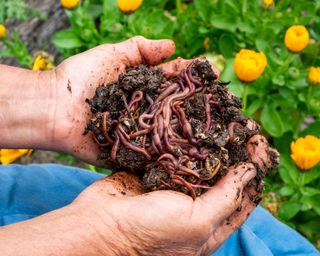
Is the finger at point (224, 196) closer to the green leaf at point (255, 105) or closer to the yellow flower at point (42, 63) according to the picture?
the green leaf at point (255, 105)

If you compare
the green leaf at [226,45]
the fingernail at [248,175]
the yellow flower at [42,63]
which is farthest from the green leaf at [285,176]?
the yellow flower at [42,63]

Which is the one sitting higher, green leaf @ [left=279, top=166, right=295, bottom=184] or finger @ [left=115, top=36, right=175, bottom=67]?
finger @ [left=115, top=36, right=175, bottom=67]

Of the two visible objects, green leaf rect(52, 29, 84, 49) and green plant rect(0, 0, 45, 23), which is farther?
green plant rect(0, 0, 45, 23)

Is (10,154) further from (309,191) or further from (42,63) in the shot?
(309,191)

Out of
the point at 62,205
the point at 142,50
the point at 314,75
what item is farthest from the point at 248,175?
the point at 314,75

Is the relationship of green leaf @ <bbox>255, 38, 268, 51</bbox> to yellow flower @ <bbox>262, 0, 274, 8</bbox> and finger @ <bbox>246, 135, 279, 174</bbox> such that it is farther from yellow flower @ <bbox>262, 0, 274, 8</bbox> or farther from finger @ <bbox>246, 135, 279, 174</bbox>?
finger @ <bbox>246, 135, 279, 174</bbox>

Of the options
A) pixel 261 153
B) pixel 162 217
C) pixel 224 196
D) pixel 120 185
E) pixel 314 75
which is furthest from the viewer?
pixel 314 75

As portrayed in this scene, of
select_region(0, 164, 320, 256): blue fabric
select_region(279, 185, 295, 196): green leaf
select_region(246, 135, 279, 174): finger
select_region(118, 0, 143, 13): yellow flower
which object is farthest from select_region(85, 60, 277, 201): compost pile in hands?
select_region(118, 0, 143, 13): yellow flower
